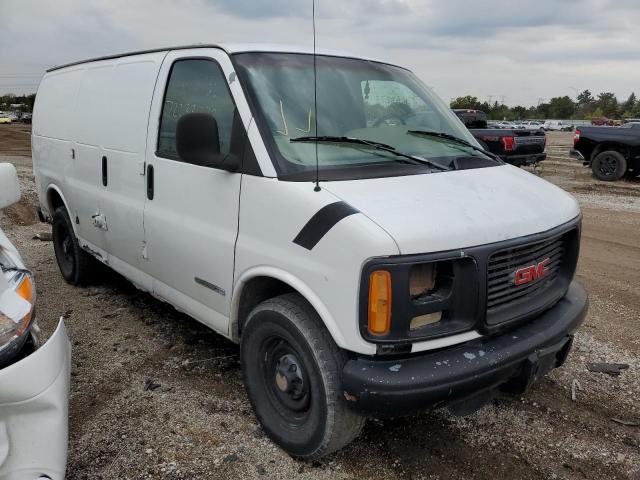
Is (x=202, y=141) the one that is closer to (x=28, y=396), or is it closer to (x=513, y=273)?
(x=28, y=396)

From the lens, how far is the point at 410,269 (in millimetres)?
2354

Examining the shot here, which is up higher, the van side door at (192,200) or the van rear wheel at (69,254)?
the van side door at (192,200)

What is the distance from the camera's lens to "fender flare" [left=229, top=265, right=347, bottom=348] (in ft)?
8.18

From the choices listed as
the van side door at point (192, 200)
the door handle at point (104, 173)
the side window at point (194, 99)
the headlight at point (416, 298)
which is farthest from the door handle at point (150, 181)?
the headlight at point (416, 298)

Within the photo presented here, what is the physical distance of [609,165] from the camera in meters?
14.3

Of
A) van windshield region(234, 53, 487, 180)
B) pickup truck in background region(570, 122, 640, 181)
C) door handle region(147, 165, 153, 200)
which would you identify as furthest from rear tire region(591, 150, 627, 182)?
door handle region(147, 165, 153, 200)

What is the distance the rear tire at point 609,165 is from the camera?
14.0 meters

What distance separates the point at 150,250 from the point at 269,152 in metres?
1.42

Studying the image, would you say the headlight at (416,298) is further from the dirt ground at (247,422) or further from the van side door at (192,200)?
the van side door at (192,200)

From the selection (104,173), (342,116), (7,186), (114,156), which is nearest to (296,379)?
(342,116)

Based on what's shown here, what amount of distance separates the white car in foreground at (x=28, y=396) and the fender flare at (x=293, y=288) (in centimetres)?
101

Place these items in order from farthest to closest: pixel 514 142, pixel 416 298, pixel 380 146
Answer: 1. pixel 514 142
2. pixel 380 146
3. pixel 416 298

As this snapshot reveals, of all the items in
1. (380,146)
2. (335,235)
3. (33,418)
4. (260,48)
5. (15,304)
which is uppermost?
(260,48)

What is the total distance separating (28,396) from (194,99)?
206 cm
